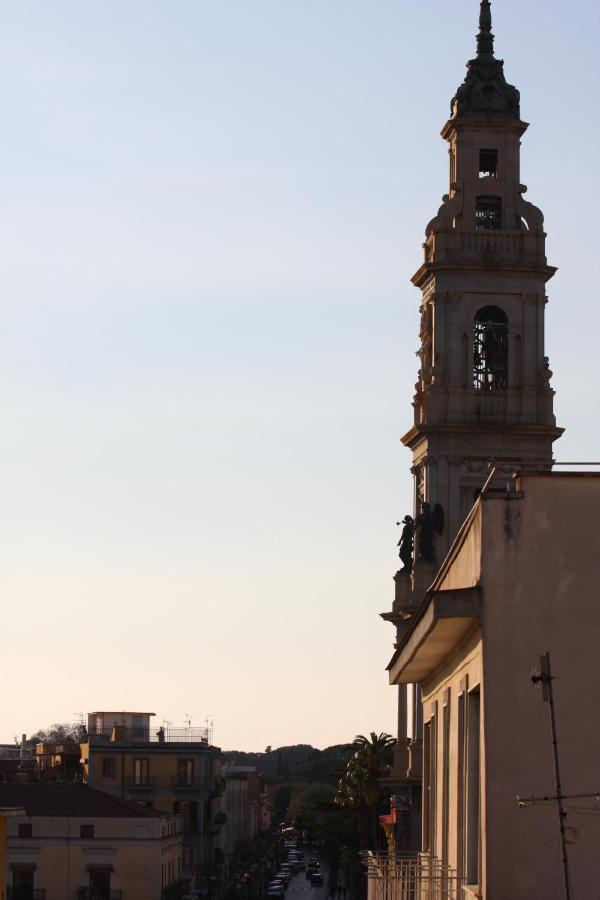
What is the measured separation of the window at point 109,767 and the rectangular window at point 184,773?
3.69 metres

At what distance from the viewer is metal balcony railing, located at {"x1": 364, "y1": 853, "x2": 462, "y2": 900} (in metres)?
23.7

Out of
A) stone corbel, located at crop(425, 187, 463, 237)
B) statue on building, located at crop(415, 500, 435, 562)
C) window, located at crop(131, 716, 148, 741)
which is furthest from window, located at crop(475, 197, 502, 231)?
window, located at crop(131, 716, 148, 741)

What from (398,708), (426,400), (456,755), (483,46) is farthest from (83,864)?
(456,755)

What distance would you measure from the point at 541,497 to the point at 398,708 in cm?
6663

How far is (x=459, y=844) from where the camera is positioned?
941 inches

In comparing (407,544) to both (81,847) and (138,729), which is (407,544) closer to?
(81,847)

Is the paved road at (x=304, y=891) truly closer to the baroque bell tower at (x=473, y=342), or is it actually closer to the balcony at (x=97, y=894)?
the balcony at (x=97, y=894)

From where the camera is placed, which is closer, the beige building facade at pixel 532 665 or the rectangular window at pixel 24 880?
the beige building facade at pixel 532 665

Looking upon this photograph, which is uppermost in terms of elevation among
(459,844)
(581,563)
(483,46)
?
(483,46)

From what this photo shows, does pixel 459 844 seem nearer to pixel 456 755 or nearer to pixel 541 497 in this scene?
pixel 456 755

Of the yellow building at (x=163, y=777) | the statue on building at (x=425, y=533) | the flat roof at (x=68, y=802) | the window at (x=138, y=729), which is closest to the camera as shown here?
the statue on building at (x=425, y=533)

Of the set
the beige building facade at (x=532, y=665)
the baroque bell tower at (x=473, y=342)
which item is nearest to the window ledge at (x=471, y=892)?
the beige building facade at (x=532, y=665)

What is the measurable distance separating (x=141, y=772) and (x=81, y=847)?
27.5 m

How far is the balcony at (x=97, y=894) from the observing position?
106 meters
